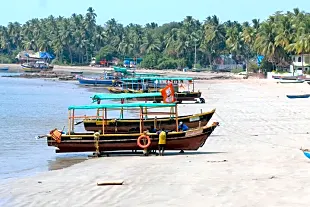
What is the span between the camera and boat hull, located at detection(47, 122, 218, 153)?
68.9 ft

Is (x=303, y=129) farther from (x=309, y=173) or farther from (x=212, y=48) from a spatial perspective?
(x=212, y=48)

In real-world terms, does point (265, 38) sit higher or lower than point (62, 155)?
higher

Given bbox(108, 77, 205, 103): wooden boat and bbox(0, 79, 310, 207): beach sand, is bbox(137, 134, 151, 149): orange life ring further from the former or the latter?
bbox(108, 77, 205, 103): wooden boat

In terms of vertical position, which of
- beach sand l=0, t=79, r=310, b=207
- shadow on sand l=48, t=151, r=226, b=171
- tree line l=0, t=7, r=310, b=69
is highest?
tree line l=0, t=7, r=310, b=69

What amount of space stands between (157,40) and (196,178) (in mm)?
123426

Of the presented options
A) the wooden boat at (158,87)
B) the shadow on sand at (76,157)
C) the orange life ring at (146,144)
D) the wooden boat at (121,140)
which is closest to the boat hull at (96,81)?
the wooden boat at (158,87)

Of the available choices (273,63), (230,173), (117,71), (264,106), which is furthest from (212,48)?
(230,173)

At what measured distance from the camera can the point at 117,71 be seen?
74.3m

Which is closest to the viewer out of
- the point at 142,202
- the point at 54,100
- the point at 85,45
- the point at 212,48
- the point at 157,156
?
the point at 142,202

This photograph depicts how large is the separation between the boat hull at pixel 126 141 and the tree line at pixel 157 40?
62.2 meters

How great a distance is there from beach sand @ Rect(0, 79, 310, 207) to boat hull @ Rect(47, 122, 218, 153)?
Result: 0.38 m

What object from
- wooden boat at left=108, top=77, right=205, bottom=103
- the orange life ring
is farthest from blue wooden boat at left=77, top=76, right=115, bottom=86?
the orange life ring

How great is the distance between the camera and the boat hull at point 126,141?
21.0m

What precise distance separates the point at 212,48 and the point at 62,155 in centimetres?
10049
